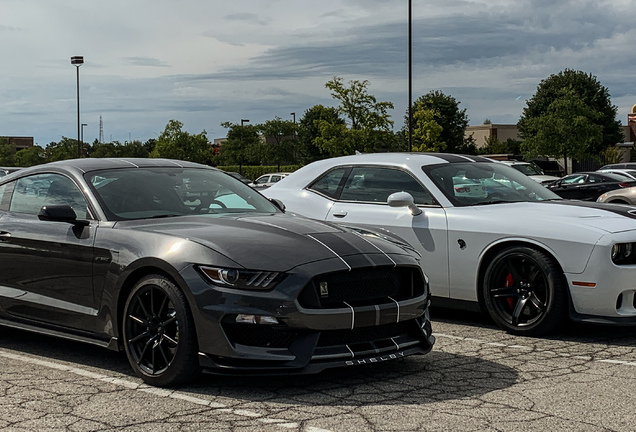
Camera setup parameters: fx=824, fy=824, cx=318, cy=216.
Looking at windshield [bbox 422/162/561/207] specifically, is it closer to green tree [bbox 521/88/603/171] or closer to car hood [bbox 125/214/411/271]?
car hood [bbox 125/214/411/271]

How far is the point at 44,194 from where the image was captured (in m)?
6.22

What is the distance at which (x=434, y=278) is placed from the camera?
7371mm

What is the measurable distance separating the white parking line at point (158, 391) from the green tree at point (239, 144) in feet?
243

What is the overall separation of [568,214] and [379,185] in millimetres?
1928

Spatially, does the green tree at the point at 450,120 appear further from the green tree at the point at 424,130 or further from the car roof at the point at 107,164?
the car roof at the point at 107,164

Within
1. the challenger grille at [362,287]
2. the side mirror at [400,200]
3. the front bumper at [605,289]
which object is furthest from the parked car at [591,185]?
the challenger grille at [362,287]

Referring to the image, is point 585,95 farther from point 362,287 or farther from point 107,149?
point 362,287

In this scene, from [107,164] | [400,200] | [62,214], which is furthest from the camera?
[400,200]

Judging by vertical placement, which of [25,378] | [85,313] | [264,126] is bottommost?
[25,378]

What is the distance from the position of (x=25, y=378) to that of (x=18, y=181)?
1882 millimetres

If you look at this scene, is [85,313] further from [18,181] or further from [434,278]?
[434,278]

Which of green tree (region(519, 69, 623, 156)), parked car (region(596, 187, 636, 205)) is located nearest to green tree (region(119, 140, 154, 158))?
green tree (region(519, 69, 623, 156))

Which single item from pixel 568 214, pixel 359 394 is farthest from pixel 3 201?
pixel 568 214

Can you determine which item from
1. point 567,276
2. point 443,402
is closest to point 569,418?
point 443,402
